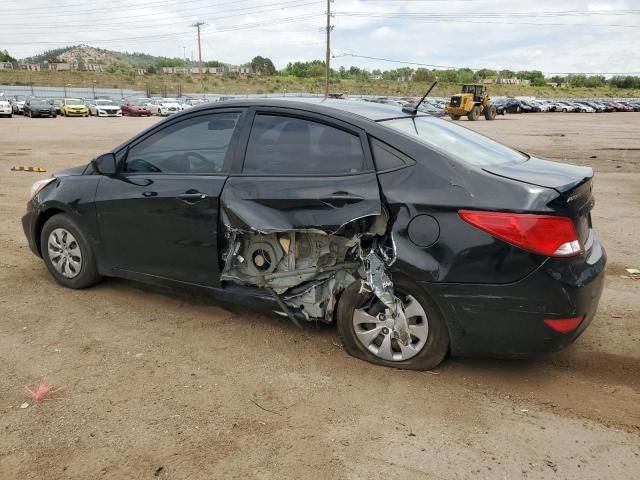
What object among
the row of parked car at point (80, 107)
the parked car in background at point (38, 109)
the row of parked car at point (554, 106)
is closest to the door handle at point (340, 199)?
the row of parked car at point (80, 107)

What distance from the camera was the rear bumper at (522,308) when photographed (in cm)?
298

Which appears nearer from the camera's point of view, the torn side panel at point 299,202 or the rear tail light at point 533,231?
the rear tail light at point 533,231

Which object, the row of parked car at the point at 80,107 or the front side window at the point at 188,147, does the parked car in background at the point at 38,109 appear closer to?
the row of parked car at the point at 80,107

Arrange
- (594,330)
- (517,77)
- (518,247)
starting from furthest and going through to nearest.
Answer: (517,77), (594,330), (518,247)

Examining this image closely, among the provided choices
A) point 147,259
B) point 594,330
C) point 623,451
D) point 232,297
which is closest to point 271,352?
point 232,297

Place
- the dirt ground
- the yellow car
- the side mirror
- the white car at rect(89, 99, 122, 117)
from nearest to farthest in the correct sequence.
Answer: the dirt ground, the side mirror, the yellow car, the white car at rect(89, 99, 122, 117)

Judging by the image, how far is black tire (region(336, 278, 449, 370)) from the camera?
326 cm

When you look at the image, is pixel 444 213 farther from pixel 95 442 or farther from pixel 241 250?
pixel 95 442

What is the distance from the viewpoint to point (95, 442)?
280cm

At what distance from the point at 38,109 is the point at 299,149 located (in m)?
40.3

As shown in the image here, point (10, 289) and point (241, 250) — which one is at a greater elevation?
point (241, 250)

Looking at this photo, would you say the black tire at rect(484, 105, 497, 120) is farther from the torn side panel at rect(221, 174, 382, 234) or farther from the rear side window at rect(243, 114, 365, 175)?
the torn side panel at rect(221, 174, 382, 234)

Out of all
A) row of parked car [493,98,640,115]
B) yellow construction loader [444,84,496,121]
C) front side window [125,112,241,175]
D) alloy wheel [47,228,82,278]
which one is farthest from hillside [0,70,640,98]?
front side window [125,112,241,175]

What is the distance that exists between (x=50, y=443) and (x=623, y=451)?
287 centimetres
